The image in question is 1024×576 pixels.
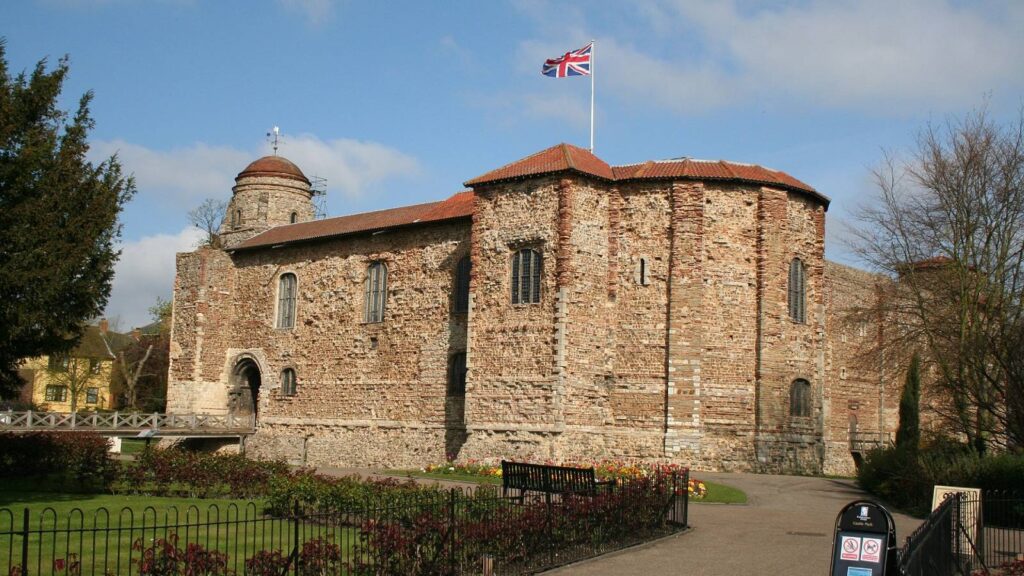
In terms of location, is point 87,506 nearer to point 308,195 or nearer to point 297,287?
point 297,287

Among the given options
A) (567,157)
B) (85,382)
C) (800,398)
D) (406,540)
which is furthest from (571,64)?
(85,382)

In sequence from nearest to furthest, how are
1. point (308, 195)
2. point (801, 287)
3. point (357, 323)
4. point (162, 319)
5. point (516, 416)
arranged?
1. point (516, 416)
2. point (801, 287)
3. point (357, 323)
4. point (308, 195)
5. point (162, 319)

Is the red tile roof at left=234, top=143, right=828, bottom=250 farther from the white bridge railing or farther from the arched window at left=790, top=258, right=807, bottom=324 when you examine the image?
the white bridge railing

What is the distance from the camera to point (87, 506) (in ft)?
64.6

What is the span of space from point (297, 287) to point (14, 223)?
2150 centimetres

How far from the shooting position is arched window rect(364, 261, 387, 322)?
36094 mm

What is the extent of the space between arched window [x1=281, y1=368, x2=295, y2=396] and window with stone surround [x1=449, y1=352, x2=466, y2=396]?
8.58 meters

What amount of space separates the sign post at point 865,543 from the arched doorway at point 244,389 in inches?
1337

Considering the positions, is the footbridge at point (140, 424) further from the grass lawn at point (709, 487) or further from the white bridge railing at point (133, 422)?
the grass lawn at point (709, 487)

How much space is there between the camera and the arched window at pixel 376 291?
36.1m

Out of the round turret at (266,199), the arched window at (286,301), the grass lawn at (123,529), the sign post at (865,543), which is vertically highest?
the round turret at (266,199)

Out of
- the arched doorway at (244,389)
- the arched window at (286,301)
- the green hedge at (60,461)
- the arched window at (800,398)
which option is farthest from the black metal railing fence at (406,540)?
the arched doorway at (244,389)

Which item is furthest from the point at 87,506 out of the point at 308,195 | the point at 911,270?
the point at 308,195

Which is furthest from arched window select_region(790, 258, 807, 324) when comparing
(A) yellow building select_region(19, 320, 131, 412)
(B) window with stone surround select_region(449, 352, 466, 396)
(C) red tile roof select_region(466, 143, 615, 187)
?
→ (A) yellow building select_region(19, 320, 131, 412)
